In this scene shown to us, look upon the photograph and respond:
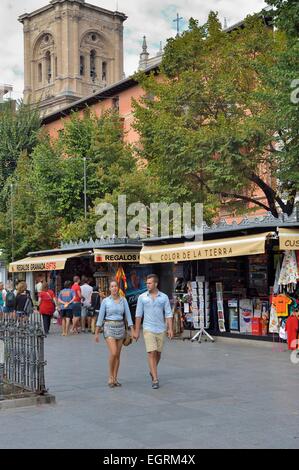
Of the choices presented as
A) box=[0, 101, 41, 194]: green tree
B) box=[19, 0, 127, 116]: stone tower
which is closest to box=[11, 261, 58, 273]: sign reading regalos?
box=[0, 101, 41, 194]: green tree

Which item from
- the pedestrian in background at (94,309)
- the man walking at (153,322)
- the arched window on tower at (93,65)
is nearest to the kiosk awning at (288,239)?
the man walking at (153,322)

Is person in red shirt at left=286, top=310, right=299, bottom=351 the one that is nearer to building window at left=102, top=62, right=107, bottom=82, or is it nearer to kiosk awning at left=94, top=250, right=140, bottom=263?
kiosk awning at left=94, top=250, right=140, bottom=263

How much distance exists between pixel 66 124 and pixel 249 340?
21956 millimetres

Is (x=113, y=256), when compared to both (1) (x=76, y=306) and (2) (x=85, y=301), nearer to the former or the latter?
(2) (x=85, y=301)

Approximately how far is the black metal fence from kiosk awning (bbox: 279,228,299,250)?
267 inches

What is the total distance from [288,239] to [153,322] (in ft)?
17.2

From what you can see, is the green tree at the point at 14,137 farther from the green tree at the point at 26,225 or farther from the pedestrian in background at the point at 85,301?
the pedestrian in background at the point at 85,301

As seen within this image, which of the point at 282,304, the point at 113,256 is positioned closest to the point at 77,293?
the point at 113,256

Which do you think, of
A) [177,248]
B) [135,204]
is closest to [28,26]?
[135,204]

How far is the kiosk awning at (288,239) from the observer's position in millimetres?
14711

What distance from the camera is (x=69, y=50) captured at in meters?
83.7

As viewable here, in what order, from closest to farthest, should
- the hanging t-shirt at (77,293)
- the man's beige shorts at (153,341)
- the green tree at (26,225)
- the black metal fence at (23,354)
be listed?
1. the black metal fence at (23,354)
2. the man's beige shorts at (153,341)
3. the hanging t-shirt at (77,293)
4. the green tree at (26,225)

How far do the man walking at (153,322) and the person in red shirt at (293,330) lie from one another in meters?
4.94
